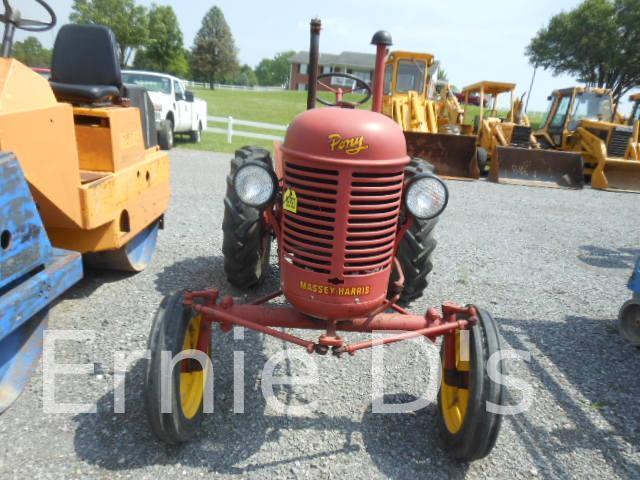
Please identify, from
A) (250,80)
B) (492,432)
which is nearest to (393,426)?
(492,432)

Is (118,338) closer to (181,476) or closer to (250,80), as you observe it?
(181,476)

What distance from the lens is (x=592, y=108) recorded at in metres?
12.0

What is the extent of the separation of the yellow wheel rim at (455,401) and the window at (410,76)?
921 cm

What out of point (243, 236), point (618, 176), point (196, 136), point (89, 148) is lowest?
point (196, 136)

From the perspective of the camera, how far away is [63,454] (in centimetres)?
204

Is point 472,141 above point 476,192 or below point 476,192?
above

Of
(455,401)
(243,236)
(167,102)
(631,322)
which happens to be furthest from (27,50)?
(167,102)

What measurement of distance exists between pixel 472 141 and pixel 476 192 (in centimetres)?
137

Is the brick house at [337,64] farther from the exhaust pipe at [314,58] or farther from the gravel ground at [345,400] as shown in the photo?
the exhaust pipe at [314,58]

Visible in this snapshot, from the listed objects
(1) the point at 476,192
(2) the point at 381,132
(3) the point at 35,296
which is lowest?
(1) the point at 476,192

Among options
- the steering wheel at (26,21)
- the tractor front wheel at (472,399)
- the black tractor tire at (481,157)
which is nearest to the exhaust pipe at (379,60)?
the tractor front wheel at (472,399)

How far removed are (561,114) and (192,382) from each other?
506 inches

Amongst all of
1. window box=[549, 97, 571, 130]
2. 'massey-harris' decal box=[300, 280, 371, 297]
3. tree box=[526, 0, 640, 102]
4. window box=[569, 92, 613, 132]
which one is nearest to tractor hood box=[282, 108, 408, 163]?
'massey-harris' decal box=[300, 280, 371, 297]

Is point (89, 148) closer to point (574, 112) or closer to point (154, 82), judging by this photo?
point (154, 82)
